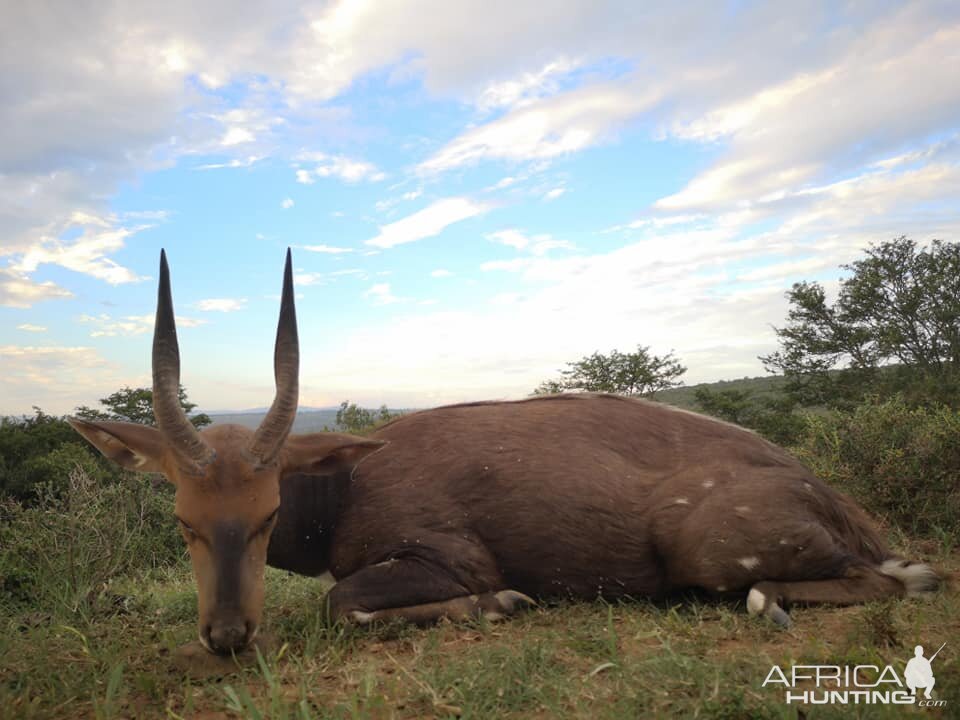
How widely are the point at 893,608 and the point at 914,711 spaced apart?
1751mm

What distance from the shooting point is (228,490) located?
402cm

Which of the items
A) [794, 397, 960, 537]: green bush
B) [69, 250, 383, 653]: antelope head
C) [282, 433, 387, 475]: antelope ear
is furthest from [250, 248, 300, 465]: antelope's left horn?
[794, 397, 960, 537]: green bush

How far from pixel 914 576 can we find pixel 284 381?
13.2 feet

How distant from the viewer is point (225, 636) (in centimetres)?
365

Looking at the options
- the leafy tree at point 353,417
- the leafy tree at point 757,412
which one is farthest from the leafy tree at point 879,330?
the leafy tree at point 353,417

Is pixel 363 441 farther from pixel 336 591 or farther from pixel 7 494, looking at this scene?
pixel 7 494

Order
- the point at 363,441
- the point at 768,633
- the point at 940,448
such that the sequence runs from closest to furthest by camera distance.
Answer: the point at 768,633 < the point at 363,441 < the point at 940,448

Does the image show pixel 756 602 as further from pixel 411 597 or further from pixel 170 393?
pixel 170 393

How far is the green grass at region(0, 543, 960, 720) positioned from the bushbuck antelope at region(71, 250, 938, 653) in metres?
0.22

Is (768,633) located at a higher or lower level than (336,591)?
lower

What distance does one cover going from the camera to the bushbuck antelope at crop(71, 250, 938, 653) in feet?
13.8

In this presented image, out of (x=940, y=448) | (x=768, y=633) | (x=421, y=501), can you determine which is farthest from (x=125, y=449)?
(x=940, y=448)

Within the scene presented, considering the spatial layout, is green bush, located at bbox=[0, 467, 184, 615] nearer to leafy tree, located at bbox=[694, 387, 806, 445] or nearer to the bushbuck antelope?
the bushbuck antelope

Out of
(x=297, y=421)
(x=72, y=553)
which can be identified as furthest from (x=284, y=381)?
(x=297, y=421)
